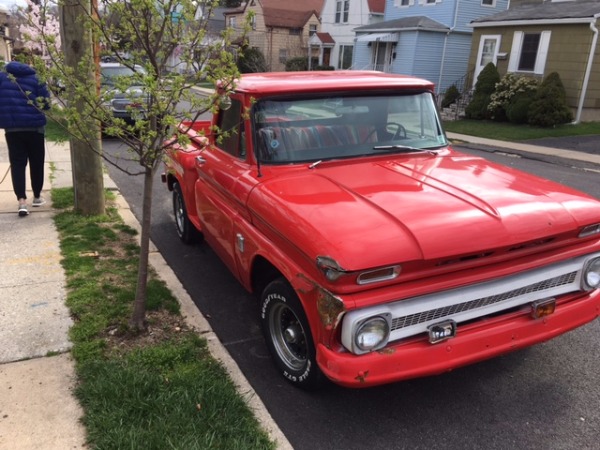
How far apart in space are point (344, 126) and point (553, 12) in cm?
1914

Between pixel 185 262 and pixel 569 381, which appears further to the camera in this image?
pixel 185 262

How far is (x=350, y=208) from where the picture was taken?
110 inches

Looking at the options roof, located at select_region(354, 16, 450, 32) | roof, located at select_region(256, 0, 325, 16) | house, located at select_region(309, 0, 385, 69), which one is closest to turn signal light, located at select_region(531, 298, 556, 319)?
roof, located at select_region(354, 16, 450, 32)

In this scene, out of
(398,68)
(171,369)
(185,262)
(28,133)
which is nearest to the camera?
(171,369)

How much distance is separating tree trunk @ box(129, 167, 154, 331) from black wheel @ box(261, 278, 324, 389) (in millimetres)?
909

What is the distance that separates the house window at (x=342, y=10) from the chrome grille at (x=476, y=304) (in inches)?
1432

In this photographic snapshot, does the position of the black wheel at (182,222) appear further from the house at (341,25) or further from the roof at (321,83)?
the house at (341,25)

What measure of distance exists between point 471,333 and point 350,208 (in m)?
0.93

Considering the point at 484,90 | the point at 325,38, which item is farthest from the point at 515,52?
the point at 325,38

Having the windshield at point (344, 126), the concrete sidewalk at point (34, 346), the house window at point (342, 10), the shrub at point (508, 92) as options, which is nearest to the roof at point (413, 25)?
the shrub at point (508, 92)

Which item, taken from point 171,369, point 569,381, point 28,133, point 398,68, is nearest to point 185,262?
point 171,369

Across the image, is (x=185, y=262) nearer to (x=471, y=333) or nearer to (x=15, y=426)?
(x=15, y=426)

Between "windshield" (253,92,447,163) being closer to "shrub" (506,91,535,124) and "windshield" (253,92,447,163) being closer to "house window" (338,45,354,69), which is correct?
"shrub" (506,91,535,124)

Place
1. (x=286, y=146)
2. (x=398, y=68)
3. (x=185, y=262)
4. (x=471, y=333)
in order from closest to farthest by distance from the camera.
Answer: (x=471, y=333) → (x=286, y=146) → (x=185, y=262) → (x=398, y=68)
